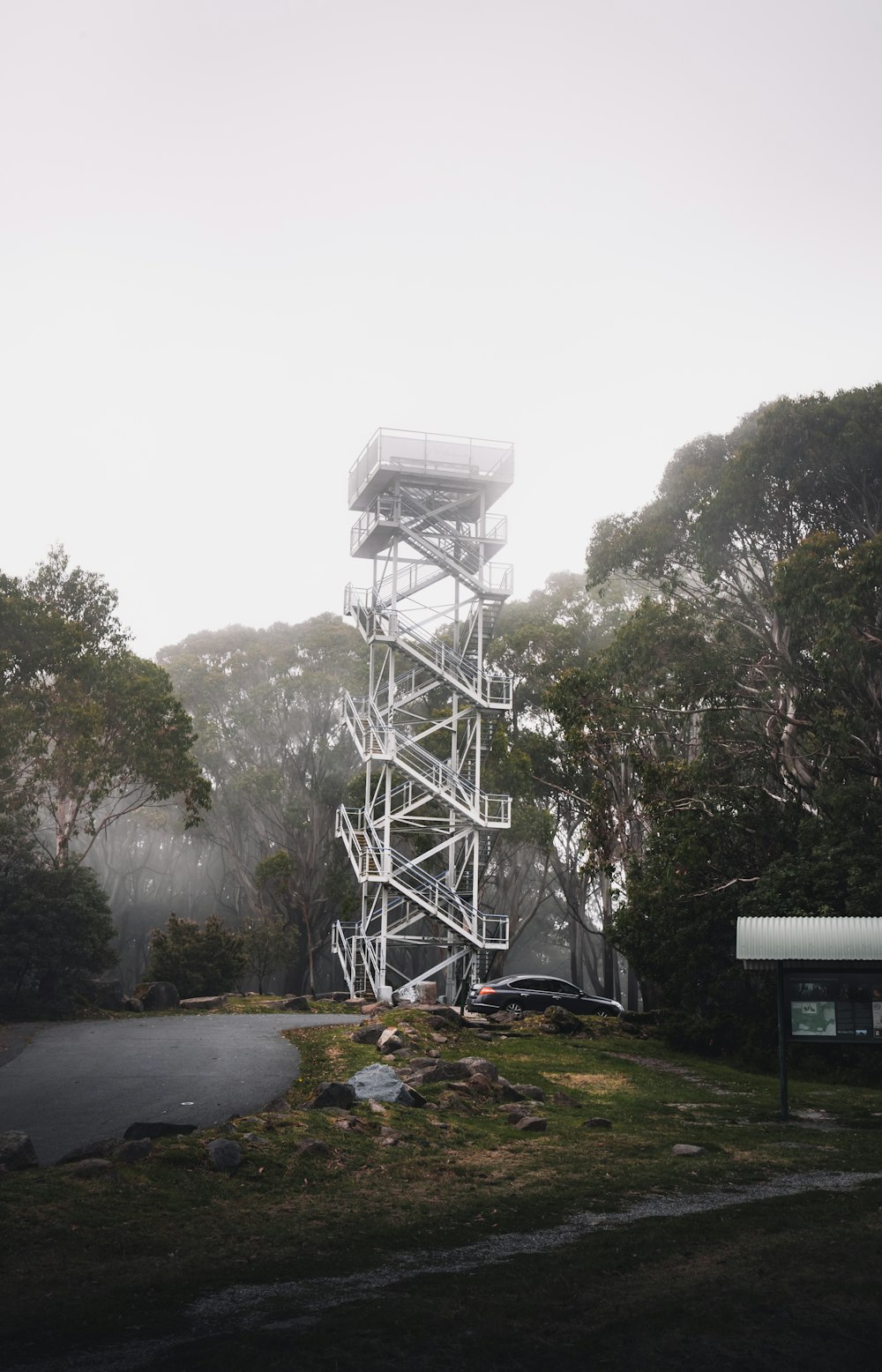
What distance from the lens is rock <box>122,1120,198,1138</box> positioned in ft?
34.0

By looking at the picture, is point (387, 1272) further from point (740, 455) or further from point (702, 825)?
point (740, 455)

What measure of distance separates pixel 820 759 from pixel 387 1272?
20.9m

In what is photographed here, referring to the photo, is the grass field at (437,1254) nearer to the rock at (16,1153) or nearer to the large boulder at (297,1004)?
the rock at (16,1153)

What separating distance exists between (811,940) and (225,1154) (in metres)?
8.11

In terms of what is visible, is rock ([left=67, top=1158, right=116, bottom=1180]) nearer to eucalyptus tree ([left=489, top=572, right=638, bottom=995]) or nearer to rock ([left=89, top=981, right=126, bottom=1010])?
rock ([left=89, top=981, right=126, bottom=1010])

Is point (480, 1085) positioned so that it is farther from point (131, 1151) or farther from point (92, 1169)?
point (92, 1169)

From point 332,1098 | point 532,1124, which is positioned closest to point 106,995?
point 332,1098

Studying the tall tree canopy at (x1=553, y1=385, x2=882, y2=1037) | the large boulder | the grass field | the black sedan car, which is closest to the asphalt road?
the grass field

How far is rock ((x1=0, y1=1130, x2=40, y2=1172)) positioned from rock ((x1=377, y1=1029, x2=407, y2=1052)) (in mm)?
8678

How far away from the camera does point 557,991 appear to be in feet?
102

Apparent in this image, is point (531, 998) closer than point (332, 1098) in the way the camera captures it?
No

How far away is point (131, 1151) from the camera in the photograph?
9.55 m

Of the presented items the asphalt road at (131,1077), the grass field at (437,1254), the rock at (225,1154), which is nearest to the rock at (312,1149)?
the grass field at (437,1254)

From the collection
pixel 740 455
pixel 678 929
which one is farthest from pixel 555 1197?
pixel 740 455
